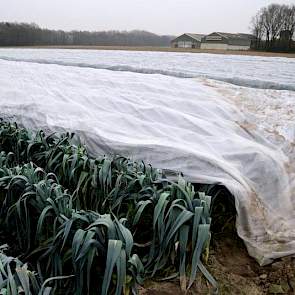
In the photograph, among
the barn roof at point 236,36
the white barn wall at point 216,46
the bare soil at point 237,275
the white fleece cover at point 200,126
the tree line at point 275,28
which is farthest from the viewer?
the white barn wall at point 216,46

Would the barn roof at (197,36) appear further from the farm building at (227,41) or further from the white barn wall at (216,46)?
the white barn wall at (216,46)

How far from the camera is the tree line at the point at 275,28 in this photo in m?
14.8

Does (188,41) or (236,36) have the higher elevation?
(236,36)

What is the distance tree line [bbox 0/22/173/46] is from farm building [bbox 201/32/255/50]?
2.93m

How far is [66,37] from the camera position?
17594 millimetres

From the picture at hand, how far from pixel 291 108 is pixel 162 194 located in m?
2.00

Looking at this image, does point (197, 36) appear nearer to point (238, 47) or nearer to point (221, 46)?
point (221, 46)

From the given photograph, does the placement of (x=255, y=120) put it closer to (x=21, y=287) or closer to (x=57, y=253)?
(x=57, y=253)

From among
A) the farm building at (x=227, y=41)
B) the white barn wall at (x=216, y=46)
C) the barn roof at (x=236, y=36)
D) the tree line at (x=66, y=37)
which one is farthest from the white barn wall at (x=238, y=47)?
the tree line at (x=66, y=37)

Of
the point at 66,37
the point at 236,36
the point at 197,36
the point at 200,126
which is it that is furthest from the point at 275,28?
the point at 200,126

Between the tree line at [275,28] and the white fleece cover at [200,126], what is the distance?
11.8 m

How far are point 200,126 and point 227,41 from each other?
59.4ft

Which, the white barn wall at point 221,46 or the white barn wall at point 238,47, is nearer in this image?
the white barn wall at point 238,47

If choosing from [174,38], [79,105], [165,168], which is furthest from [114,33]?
[165,168]
